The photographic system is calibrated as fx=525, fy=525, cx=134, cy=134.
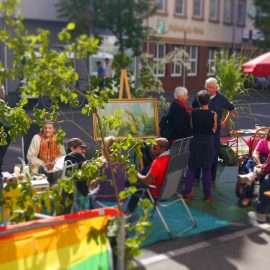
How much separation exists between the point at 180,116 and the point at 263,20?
2884cm

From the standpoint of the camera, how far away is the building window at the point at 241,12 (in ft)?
129

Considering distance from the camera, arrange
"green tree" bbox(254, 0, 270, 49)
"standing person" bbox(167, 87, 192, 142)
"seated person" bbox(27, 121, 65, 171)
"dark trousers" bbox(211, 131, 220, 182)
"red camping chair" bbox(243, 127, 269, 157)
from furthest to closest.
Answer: "green tree" bbox(254, 0, 270, 49) → "red camping chair" bbox(243, 127, 269, 157) → "dark trousers" bbox(211, 131, 220, 182) → "standing person" bbox(167, 87, 192, 142) → "seated person" bbox(27, 121, 65, 171)

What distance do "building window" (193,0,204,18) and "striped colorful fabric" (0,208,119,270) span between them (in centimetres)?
3351

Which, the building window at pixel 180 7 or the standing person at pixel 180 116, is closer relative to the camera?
the standing person at pixel 180 116

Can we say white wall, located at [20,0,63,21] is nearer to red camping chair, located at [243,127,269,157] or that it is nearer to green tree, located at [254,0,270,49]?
green tree, located at [254,0,270,49]

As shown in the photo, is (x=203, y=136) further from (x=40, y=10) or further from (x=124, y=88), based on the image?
(x=40, y=10)

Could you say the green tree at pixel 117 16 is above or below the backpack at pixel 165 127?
above

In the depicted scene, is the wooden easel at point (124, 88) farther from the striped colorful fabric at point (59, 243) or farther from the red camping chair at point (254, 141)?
the striped colorful fabric at point (59, 243)

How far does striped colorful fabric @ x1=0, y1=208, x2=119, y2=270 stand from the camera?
2.83 metres

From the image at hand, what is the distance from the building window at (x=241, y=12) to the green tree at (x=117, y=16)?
14.1 m

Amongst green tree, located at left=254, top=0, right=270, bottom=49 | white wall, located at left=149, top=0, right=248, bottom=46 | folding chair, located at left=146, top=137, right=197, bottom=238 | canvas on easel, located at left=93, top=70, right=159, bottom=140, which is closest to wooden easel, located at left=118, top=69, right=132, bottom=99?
canvas on easel, located at left=93, top=70, right=159, bottom=140

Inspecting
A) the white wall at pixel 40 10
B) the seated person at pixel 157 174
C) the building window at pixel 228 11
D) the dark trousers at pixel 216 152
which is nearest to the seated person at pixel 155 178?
the seated person at pixel 157 174

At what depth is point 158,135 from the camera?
9.07 m

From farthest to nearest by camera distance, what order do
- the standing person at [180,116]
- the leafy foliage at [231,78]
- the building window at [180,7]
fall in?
the building window at [180,7]
the leafy foliage at [231,78]
the standing person at [180,116]
